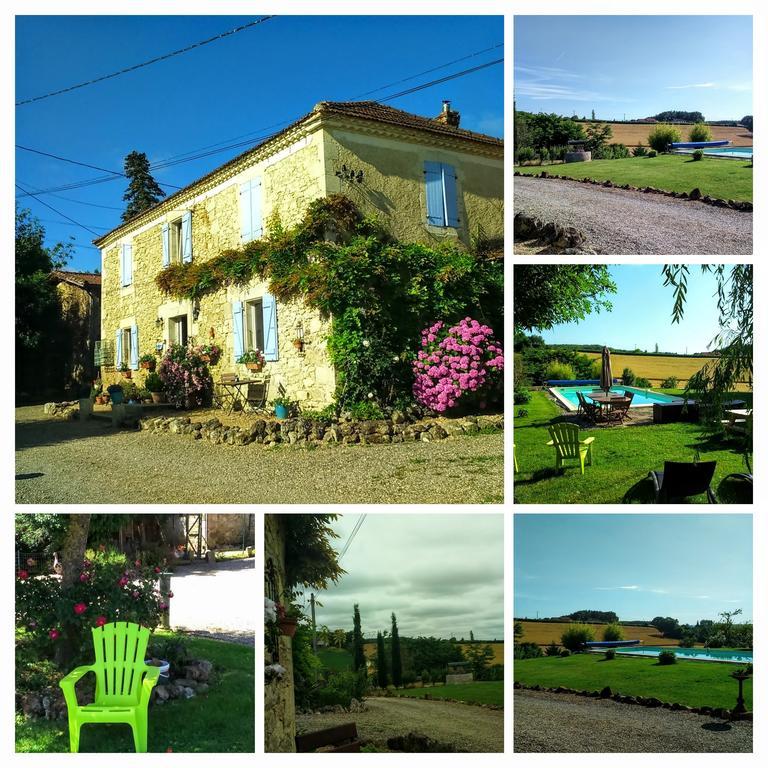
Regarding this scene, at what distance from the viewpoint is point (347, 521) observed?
454cm

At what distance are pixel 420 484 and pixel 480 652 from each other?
167cm

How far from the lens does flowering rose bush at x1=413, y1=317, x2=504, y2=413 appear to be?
309 inches

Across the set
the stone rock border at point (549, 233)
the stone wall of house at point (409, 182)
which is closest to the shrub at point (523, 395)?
the stone rock border at point (549, 233)

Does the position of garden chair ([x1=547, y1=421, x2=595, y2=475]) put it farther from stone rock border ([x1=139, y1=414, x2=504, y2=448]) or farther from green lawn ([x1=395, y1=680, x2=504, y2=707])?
stone rock border ([x1=139, y1=414, x2=504, y2=448])

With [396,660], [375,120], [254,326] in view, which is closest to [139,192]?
[254,326]

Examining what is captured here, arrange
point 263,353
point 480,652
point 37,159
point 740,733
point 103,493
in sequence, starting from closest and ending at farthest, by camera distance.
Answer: point 740,733 < point 480,652 < point 103,493 < point 37,159 < point 263,353

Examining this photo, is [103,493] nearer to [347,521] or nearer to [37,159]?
[347,521]

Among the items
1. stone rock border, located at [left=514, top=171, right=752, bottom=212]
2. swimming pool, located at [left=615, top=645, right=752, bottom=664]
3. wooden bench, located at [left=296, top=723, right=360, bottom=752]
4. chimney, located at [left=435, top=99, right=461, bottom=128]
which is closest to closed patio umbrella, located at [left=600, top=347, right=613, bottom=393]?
stone rock border, located at [left=514, top=171, right=752, bottom=212]

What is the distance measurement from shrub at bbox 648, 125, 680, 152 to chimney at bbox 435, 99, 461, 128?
634cm

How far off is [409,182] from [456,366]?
2839 mm

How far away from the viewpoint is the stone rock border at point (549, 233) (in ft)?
14.2

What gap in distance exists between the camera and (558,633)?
4.47 metres

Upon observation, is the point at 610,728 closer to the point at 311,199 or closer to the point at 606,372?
the point at 606,372

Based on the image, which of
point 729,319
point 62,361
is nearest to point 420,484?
point 729,319
